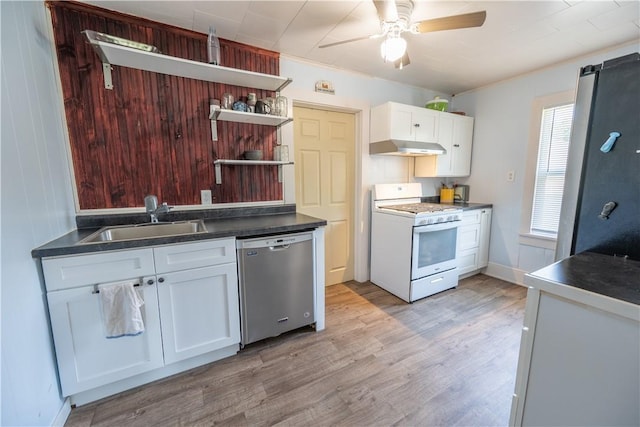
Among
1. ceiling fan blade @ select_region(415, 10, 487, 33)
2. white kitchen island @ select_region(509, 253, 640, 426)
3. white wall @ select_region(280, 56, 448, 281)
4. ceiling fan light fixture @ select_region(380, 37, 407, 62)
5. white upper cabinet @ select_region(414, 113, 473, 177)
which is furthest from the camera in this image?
white upper cabinet @ select_region(414, 113, 473, 177)

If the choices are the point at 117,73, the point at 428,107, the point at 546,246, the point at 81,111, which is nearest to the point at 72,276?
the point at 81,111

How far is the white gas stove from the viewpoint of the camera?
2.48m

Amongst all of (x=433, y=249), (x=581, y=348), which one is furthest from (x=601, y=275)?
(x=433, y=249)

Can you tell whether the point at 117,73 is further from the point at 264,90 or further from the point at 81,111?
the point at 264,90

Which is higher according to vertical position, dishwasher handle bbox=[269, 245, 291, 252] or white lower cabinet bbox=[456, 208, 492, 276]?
dishwasher handle bbox=[269, 245, 291, 252]

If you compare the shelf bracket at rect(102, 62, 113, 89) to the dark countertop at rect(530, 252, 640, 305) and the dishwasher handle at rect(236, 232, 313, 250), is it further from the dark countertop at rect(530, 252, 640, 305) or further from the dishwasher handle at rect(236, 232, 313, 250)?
the dark countertop at rect(530, 252, 640, 305)

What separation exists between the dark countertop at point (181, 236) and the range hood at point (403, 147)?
3.99 feet

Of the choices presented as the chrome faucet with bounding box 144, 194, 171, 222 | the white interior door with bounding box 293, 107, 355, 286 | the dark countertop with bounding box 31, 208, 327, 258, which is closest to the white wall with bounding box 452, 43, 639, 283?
the white interior door with bounding box 293, 107, 355, 286

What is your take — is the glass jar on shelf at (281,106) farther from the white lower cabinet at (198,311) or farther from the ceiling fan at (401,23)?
the white lower cabinet at (198,311)

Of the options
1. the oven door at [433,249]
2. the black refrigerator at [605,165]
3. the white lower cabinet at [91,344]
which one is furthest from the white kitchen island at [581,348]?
the white lower cabinet at [91,344]

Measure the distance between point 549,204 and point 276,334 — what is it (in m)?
3.13

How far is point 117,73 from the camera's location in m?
1.78

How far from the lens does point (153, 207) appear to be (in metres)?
1.77

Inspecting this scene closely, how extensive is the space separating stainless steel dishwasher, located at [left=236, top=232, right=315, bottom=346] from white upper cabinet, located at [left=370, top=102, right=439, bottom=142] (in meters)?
1.52
